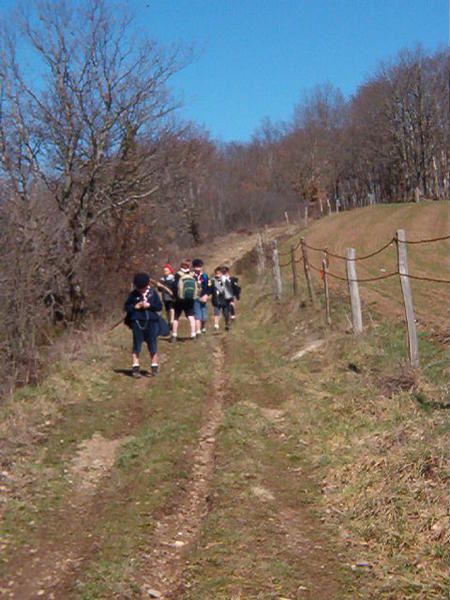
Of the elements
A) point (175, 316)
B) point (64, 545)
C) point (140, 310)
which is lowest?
point (64, 545)

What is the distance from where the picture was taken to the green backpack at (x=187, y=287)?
1553cm

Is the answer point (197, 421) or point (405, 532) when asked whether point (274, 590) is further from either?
point (197, 421)

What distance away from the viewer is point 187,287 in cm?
1553

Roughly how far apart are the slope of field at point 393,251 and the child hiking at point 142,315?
4441 millimetres

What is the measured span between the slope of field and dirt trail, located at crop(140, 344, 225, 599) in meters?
5.47

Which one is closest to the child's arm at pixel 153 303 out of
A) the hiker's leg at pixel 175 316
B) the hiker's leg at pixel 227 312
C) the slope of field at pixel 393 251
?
the hiker's leg at pixel 175 316

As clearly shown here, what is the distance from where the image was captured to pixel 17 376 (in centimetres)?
1323

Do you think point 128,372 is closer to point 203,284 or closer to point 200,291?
point 200,291

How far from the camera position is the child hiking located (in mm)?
12211

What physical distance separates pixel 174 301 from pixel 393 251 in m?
15.4

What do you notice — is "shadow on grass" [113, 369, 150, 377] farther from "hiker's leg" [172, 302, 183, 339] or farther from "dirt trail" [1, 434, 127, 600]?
"dirt trail" [1, 434, 127, 600]

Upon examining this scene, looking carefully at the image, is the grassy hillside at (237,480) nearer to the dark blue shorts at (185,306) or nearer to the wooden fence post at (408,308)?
the wooden fence post at (408,308)

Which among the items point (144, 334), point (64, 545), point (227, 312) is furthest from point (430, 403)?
point (227, 312)

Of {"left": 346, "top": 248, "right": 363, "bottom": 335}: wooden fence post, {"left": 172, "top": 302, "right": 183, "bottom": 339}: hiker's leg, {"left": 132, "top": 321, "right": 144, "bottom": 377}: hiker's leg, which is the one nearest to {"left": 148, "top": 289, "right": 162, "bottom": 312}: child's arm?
{"left": 132, "top": 321, "right": 144, "bottom": 377}: hiker's leg
